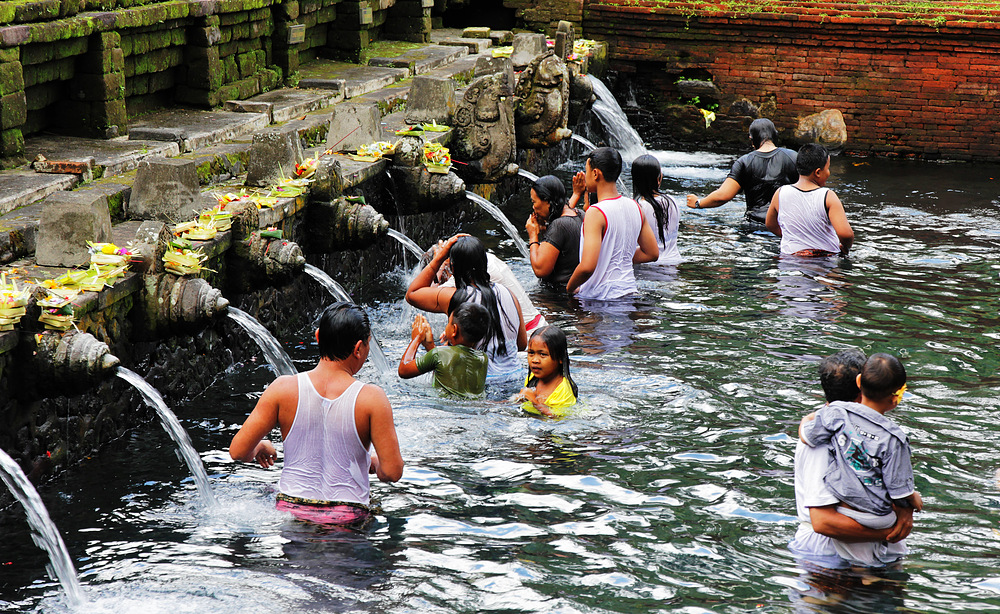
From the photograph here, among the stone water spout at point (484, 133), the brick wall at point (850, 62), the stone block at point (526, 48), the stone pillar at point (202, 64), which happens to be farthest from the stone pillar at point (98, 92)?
the brick wall at point (850, 62)

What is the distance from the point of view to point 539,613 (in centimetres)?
423

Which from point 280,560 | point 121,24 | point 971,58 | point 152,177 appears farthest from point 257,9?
point 971,58

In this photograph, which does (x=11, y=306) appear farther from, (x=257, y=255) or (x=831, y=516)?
(x=831, y=516)

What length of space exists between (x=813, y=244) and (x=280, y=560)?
257 inches

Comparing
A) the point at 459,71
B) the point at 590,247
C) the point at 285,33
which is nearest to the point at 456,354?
the point at 590,247

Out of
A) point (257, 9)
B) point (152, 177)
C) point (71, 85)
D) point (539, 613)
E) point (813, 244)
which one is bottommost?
point (539, 613)

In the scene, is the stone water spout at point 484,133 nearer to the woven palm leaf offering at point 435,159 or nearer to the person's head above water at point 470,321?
the woven palm leaf offering at point 435,159

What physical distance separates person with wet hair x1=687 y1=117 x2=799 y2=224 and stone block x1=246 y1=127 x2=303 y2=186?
386 centimetres

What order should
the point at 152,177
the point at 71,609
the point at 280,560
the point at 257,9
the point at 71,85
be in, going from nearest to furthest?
the point at 71,609, the point at 280,560, the point at 152,177, the point at 71,85, the point at 257,9

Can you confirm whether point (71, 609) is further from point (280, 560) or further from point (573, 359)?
point (573, 359)

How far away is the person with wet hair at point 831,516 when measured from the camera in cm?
417

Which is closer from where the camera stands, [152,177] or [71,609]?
[71,609]

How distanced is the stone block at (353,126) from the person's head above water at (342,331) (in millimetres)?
5408

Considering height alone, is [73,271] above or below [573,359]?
above
